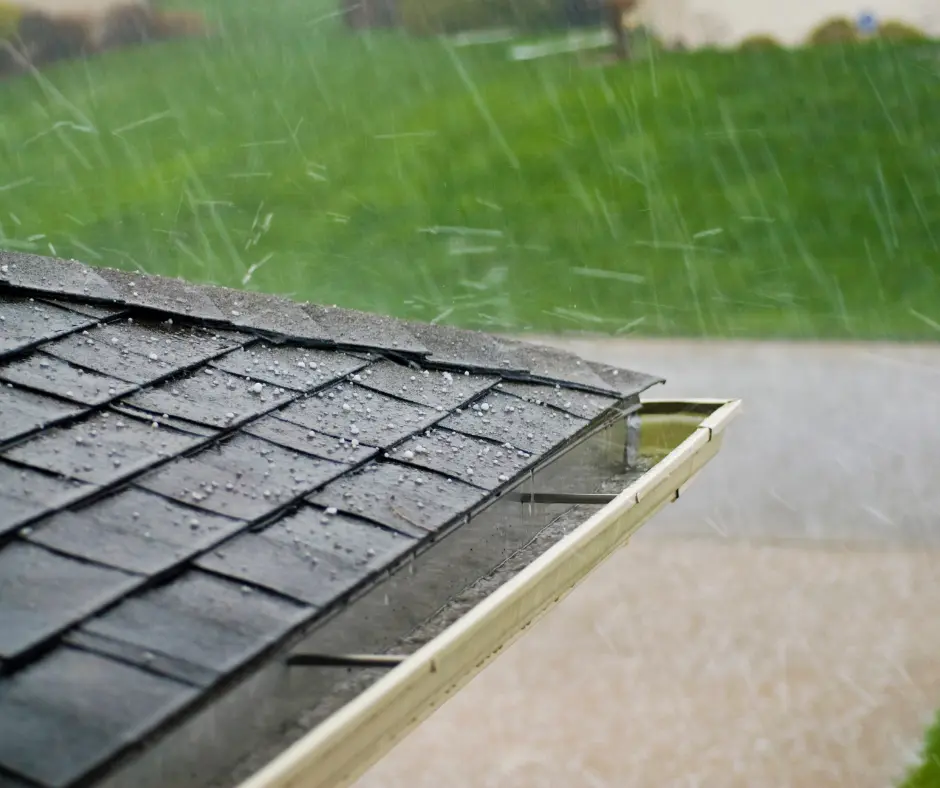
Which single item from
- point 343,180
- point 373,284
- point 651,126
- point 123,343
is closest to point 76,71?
point 343,180

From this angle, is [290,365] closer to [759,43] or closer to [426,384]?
[426,384]

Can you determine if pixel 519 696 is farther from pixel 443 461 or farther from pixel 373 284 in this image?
pixel 373 284

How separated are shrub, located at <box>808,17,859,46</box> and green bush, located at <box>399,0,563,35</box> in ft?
12.9

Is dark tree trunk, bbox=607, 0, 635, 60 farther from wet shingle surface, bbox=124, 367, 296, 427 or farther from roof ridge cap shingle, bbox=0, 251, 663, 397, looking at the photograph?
wet shingle surface, bbox=124, 367, 296, 427

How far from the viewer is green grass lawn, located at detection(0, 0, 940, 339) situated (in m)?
14.7

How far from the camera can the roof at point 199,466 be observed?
1.07 meters

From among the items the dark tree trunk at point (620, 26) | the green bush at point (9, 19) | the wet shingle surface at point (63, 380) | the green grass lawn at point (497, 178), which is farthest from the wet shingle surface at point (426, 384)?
the green bush at point (9, 19)

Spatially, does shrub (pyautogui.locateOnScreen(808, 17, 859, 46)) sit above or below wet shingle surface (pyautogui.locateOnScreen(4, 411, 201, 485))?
below

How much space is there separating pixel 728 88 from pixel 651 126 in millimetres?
1261

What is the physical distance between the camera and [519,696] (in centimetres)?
539

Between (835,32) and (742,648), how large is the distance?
1319 centimetres

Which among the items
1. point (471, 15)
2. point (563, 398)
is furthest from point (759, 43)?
point (563, 398)

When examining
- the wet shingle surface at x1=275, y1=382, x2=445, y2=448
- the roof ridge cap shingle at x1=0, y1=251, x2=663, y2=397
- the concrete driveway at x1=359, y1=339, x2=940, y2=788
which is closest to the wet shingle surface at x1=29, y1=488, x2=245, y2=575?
the wet shingle surface at x1=275, y1=382, x2=445, y2=448

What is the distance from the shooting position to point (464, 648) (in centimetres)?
139
